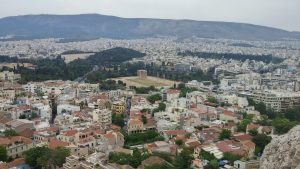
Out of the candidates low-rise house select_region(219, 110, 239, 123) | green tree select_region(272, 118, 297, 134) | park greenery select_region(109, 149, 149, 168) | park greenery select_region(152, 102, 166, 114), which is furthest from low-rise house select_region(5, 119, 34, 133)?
green tree select_region(272, 118, 297, 134)

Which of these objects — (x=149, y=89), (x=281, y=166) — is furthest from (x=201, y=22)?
(x=281, y=166)

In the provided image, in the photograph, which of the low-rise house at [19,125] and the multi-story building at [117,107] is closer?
the low-rise house at [19,125]

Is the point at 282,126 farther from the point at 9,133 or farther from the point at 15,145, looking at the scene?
the point at 9,133

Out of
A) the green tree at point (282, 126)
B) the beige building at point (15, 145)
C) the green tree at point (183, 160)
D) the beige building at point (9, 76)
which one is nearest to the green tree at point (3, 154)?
the beige building at point (15, 145)

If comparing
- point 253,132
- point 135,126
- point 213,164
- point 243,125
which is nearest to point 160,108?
point 135,126

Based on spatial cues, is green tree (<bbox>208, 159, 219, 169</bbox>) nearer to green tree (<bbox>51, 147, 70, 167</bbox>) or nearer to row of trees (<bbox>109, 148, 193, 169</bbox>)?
row of trees (<bbox>109, 148, 193, 169</bbox>)

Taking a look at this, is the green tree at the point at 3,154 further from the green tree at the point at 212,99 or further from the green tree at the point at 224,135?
the green tree at the point at 212,99
